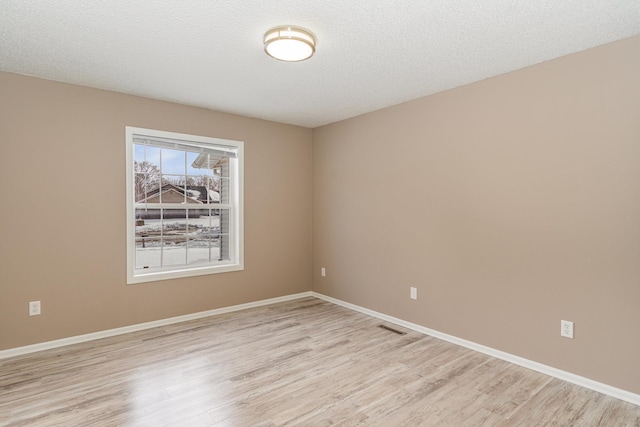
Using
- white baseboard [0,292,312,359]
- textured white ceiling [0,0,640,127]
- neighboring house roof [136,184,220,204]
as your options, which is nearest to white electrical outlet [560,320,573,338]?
textured white ceiling [0,0,640,127]

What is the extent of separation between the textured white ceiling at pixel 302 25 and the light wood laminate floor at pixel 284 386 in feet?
8.02

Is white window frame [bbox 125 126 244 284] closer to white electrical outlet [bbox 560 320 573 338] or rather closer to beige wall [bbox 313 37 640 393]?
beige wall [bbox 313 37 640 393]

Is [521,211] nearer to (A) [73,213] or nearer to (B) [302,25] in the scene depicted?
(B) [302,25]

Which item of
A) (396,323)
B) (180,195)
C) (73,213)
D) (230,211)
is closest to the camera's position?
(73,213)

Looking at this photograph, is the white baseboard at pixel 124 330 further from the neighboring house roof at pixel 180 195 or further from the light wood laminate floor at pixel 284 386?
the neighboring house roof at pixel 180 195

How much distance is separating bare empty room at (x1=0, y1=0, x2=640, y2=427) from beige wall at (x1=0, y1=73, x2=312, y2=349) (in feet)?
0.06

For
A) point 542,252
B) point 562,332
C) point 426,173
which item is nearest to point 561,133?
point 542,252

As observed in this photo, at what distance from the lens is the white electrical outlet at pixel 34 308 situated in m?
3.02

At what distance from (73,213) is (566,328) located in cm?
432

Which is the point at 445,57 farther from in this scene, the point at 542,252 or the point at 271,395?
the point at 271,395

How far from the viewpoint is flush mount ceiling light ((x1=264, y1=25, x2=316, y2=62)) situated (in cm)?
221

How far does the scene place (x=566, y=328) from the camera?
8.38 ft

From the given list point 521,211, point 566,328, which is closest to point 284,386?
point 566,328

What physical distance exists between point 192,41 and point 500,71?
8.08ft
